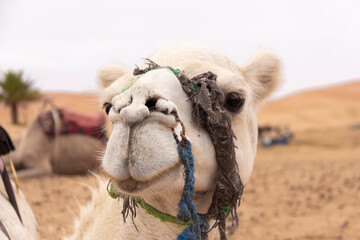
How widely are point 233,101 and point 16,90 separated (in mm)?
24461

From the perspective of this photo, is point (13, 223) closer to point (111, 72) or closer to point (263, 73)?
point (111, 72)

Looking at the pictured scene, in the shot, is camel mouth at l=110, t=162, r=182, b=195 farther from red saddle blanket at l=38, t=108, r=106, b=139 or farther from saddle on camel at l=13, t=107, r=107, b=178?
red saddle blanket at l=38, t=108, r=106, b=139

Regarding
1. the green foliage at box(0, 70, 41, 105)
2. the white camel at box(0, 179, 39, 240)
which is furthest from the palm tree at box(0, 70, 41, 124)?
the white camel at box(0, 179, 39, 240)

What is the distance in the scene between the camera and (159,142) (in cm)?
164

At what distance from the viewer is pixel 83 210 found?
2.66 metres

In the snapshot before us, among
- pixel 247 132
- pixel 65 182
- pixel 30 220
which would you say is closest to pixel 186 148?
pixel 247 132

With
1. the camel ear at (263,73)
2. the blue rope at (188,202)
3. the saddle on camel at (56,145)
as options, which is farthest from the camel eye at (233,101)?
the saddle on camel at (56,145)

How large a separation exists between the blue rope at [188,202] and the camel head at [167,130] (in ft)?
0.11

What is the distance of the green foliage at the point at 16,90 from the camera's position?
940 inches

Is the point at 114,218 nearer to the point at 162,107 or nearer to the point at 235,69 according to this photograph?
the point at 162,107

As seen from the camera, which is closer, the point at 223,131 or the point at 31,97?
the point at 223,131

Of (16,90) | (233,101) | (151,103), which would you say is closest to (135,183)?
(151,103)

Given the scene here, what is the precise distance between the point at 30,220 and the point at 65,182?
21.0 ft

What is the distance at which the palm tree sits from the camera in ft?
78.3
